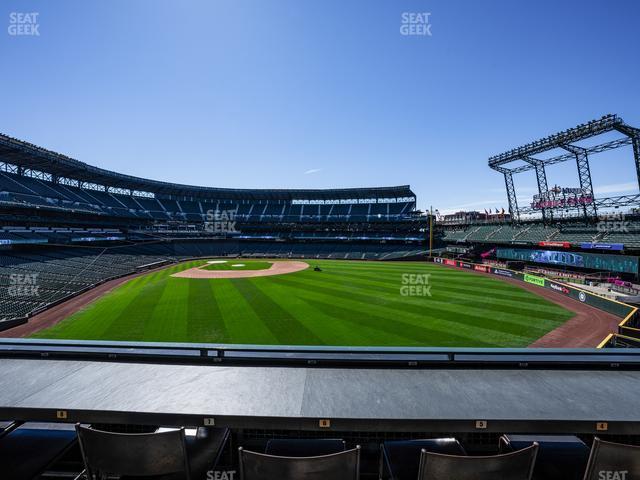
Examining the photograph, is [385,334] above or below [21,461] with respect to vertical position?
below

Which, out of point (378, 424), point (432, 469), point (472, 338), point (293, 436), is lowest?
point (472, 338)

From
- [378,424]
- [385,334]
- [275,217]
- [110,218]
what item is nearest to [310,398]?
[378,424]

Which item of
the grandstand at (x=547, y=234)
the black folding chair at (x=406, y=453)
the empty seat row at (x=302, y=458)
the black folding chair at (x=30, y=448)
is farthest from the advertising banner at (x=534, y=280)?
the black folding chair at (x=30, y=448)

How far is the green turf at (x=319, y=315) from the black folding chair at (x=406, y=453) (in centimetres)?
1114

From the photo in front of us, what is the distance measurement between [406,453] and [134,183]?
84.7m

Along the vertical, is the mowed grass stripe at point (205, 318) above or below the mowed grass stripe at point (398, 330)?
above

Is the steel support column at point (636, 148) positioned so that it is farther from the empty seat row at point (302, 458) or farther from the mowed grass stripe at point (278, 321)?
the empty seat row at point (302, 458)

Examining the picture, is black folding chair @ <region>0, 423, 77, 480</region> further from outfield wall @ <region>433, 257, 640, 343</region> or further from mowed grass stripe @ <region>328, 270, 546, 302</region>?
mowed grass stripe @ <region>328, 270, 546, 302</region>

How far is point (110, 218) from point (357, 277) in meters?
59.0

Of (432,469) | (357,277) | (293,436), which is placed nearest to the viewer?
(432,469)

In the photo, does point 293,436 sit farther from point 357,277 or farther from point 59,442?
point 357,277

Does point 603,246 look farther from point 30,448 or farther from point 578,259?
point 30,448

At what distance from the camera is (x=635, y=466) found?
324 cm

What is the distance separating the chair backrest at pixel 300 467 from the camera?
3061mm
